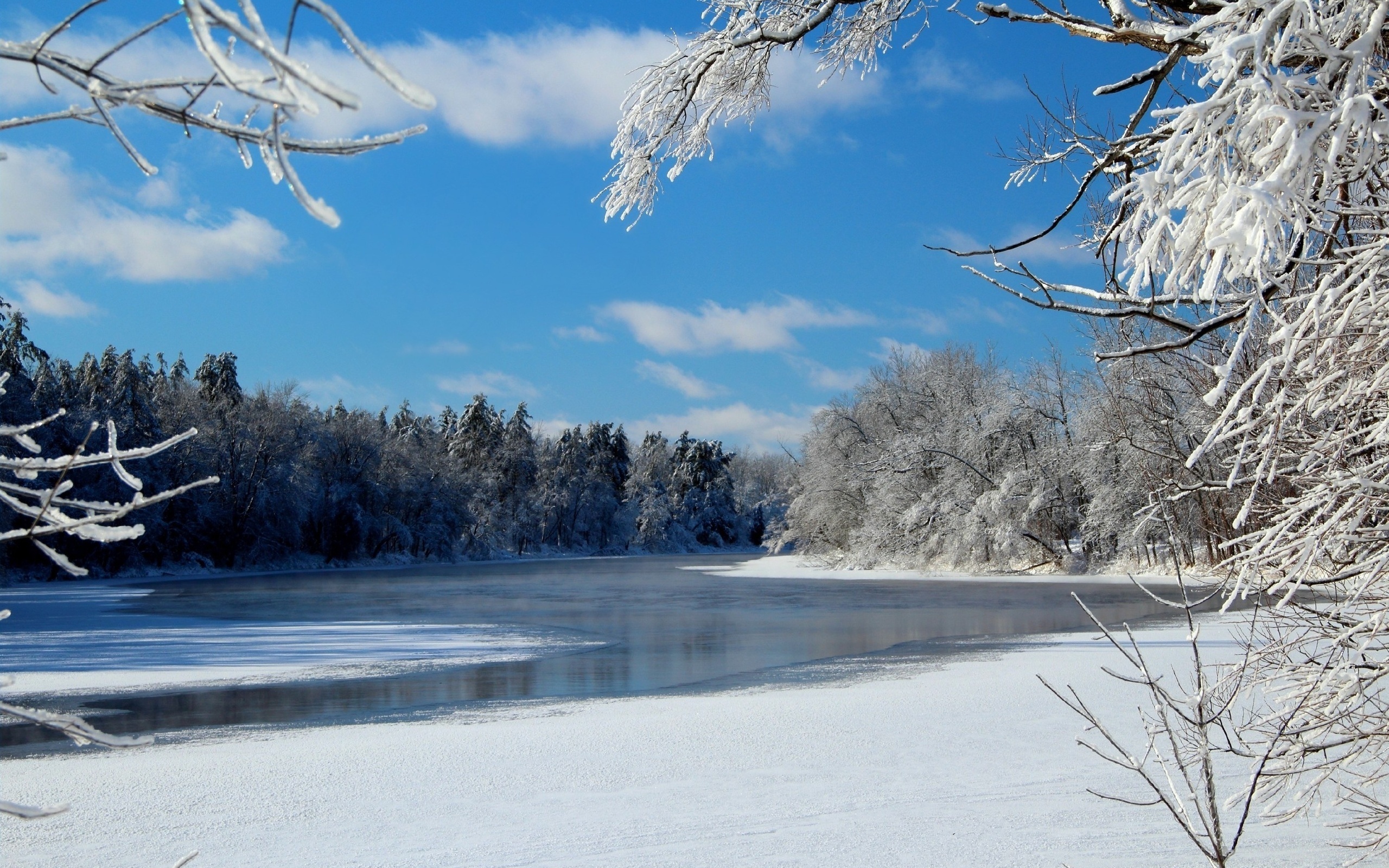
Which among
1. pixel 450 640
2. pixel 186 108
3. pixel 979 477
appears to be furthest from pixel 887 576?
pixel 186 108

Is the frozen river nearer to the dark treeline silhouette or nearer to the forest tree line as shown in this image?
the forest tree line

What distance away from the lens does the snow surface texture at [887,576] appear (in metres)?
28.1

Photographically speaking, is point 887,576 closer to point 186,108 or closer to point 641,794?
point 641,794

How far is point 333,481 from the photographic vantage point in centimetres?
4828

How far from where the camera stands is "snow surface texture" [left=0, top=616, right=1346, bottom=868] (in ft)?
14.5

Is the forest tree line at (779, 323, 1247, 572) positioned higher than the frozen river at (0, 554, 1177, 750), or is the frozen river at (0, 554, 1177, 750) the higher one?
the forest tree line at (779, 323, 1247, 572)

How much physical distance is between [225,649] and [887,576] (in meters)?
24.4

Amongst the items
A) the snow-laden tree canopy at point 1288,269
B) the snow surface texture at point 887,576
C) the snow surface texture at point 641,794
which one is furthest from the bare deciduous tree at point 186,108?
the snow surface texture at point 887,576

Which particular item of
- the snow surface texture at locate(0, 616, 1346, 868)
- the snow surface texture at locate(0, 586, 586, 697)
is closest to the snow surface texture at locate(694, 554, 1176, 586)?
the snow surface texture at locate(0, 586, 586, 697)

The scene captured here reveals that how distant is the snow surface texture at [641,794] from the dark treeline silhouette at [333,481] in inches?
819

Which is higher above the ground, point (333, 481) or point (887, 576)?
point (333, 481)

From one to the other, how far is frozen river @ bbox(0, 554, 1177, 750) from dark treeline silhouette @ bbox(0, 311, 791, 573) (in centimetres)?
803

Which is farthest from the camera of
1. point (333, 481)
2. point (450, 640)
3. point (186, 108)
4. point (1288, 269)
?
point (333, 481)

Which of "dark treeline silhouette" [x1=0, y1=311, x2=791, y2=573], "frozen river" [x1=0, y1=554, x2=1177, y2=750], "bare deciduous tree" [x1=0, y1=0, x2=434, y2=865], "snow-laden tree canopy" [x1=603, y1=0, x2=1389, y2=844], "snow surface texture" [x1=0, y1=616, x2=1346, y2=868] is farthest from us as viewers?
"dark treeline silhouette" [x1=0, y1=311, x2=791, y2=573]
